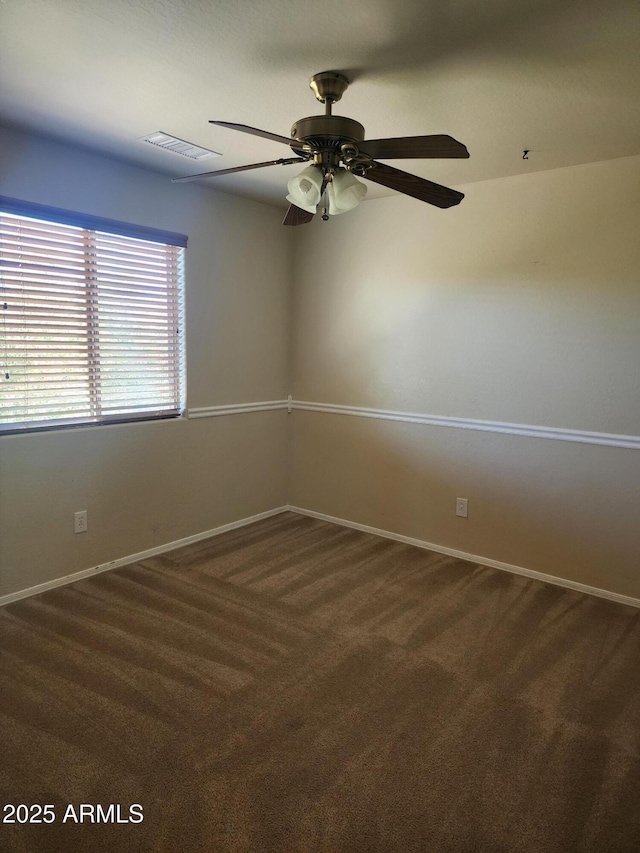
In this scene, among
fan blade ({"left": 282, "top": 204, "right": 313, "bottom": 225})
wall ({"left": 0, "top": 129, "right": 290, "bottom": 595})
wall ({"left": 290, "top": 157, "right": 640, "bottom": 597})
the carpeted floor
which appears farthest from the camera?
wall ({"left": 290, "top": 157, "right": 640, "bottom": 597})

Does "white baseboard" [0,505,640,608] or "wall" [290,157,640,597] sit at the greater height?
"wall" [290,157,640,597]

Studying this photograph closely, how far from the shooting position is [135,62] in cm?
199

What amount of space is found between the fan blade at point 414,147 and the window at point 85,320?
184 centimetres

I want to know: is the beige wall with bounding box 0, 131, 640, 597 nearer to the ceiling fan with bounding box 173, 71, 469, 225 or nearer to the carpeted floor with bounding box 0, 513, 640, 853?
the carpeted floor with bounding box 0, 513, 640, 853

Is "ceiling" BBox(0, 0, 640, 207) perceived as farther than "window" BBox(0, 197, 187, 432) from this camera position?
No

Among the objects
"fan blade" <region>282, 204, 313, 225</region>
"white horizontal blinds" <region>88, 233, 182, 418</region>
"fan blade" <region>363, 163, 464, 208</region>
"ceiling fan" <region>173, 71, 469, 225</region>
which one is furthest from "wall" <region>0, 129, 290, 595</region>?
"fan blade" <region>363, 163, 464, 208</region>

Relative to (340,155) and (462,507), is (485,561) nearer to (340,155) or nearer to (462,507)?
(462,507)

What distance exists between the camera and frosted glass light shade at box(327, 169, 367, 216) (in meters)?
2.04

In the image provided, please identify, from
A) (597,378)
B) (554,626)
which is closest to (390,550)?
(554,626)

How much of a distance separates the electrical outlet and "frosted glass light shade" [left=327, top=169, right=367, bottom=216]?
2152mm

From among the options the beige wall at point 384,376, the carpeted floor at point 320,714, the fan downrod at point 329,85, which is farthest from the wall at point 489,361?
the fan downrod at point 329,85

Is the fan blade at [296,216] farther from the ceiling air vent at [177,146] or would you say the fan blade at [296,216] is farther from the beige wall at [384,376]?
the beige wall at [384,376]

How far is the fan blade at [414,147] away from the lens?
174 cm

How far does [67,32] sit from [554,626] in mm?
3222
